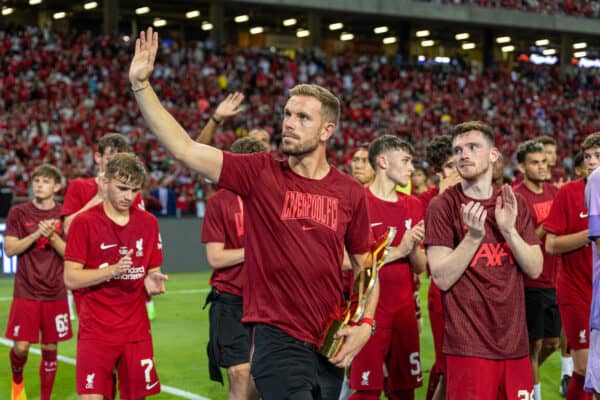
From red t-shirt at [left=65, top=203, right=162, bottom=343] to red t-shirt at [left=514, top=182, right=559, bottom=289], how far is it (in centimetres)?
372

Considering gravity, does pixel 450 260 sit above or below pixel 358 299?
above

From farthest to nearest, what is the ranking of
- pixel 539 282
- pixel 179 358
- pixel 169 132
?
pixel 179 358
pixel 539 282
pixel 169 132

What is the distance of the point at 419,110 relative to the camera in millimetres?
40531

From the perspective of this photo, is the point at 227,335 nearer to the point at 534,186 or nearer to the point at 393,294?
the point at 393,294

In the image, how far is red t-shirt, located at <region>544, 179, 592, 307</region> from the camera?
794cm

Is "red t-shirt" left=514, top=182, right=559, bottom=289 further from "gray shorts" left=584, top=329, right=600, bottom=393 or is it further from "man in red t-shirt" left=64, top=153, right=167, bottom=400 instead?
"man in red t-shirt" left=64, top=153, right=167, bottom=400

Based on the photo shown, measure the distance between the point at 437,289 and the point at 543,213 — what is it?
1789 mm

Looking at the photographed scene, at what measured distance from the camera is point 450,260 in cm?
570

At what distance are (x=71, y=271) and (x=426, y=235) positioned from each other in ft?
8.06

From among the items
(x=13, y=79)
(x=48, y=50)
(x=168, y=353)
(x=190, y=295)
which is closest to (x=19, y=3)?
(x=48, y=50)

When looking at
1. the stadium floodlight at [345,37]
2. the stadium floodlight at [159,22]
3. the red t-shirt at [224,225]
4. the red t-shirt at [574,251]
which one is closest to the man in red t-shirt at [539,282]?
the red t-shirt at [574,251]

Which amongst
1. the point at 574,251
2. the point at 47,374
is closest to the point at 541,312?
the point at 574,251

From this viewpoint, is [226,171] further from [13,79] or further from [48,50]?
[48,50]

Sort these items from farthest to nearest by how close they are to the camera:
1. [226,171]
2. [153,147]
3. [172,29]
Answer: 1. [172,29]
2. [153,147]
3. [226,171]
